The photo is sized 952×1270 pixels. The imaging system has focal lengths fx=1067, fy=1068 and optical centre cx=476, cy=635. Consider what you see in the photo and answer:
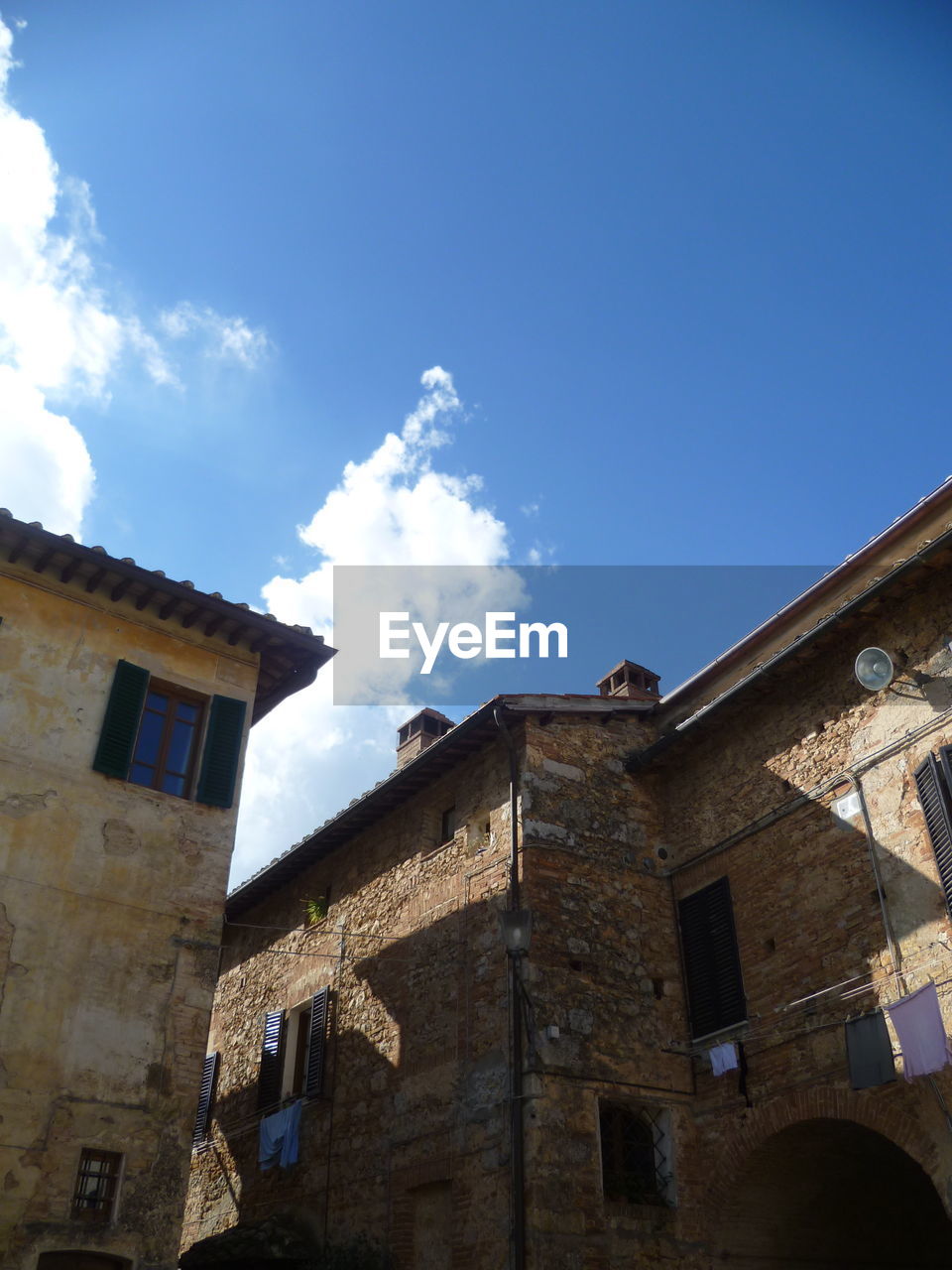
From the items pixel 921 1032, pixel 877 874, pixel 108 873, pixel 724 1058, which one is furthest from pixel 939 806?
pixel 108 873

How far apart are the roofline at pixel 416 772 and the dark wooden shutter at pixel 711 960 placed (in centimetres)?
289

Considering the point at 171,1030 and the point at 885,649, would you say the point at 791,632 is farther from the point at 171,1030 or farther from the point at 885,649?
the point at 171,1030

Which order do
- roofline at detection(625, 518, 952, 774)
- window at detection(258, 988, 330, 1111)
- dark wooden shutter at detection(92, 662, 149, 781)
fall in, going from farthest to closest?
1. window at detection(258, 988, 330, 1111)
2. dark wooden shutter at detection(92, 662, 149, 781)
3. roofline at detection(625, 518, 952, 774)

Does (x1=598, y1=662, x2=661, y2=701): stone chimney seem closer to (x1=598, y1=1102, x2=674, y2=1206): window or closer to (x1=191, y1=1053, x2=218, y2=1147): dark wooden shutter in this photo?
(x1=598, y1=1102, x2=674, y2=1206): window

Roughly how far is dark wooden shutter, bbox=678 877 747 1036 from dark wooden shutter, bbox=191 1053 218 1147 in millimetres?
9043

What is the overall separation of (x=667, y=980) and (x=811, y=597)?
5.09m

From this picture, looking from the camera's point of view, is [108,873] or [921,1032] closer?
[921,1032]

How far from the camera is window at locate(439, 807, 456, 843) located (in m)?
15.3

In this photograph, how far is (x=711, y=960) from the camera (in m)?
13.0

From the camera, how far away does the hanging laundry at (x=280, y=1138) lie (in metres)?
15.3

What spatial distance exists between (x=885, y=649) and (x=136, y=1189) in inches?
365

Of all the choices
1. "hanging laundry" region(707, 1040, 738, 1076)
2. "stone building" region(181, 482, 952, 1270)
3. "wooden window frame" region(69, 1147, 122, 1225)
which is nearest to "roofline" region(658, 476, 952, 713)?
"stone building" region(181, 482, 952, 1270)

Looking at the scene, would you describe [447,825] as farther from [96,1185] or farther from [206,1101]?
[206,1101]

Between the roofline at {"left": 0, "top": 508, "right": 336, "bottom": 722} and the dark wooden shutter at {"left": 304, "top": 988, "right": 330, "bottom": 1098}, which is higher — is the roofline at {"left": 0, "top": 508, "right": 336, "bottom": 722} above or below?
above
